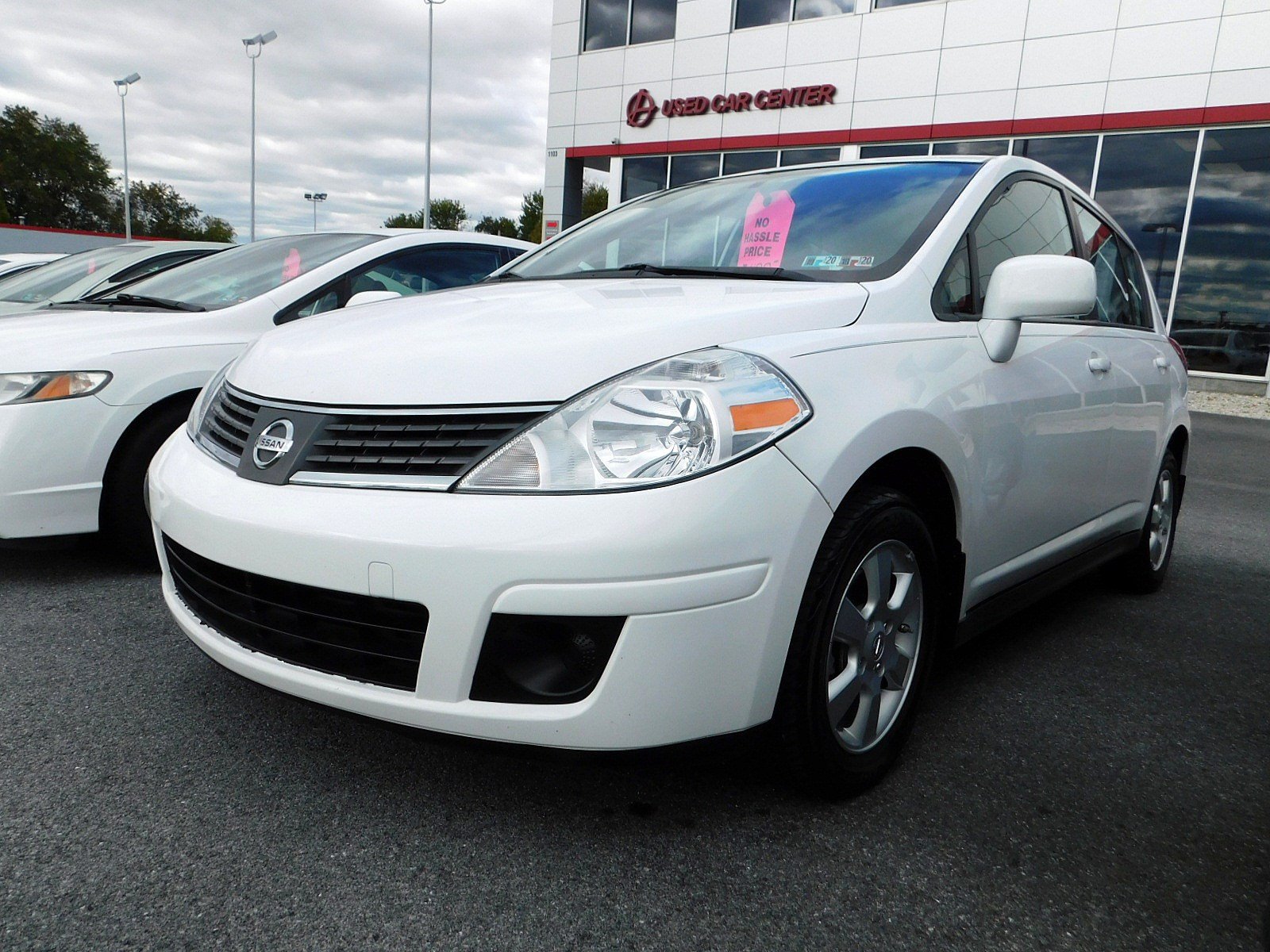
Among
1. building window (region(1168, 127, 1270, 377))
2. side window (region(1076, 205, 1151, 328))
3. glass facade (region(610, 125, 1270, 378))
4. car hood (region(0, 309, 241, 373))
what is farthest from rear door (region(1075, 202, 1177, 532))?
building window (region(1168, 127, 1270, 377))

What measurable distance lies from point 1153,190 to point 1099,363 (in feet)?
47.2

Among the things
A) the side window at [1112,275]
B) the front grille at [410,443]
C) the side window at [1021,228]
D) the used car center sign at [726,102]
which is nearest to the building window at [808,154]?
the used car center sign at [726,102]

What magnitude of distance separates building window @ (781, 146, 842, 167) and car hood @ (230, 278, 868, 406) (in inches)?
662

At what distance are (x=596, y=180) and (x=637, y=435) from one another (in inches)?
940

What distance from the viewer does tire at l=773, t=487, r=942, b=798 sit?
6.00 feet

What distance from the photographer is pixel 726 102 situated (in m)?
19.2

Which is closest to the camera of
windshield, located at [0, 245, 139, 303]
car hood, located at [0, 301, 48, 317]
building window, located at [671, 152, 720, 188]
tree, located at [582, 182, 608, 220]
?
car hood, located at [0, 301, 48, 317]

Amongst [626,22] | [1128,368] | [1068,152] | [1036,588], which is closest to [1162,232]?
[1068,152]

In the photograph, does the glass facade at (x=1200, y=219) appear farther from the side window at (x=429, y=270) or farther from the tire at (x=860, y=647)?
the tire at (x=860, y=647)

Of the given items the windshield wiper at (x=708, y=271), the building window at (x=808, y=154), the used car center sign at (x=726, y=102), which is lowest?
the windshield wiper at (x=708, y=271)

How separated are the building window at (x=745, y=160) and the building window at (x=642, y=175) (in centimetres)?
152

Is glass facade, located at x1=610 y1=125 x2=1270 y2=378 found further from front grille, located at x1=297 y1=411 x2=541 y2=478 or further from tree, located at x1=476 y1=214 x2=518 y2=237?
tree, located at x1=476 y1=214 x2=518 y2=237

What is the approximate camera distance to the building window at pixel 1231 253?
47.0ft

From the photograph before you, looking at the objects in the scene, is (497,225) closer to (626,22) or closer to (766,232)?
(626,22)
